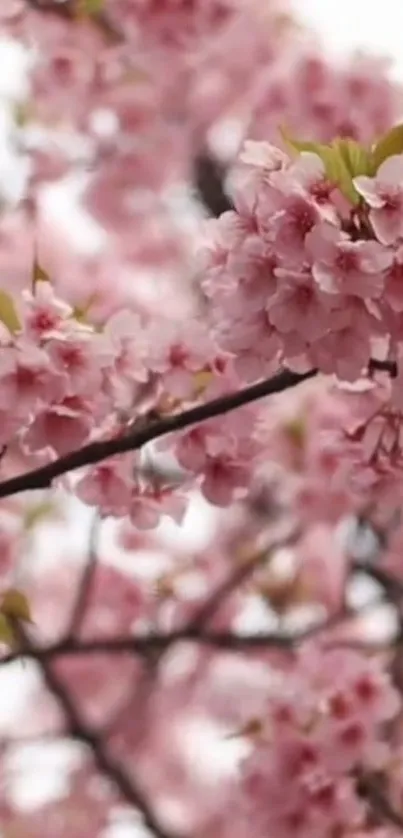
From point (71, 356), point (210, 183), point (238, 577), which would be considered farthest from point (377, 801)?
point (210, 183)

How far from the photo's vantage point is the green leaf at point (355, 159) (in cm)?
81

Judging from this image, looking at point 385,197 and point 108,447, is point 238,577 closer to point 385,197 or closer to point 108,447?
point 108,447

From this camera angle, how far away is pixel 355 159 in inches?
32.1

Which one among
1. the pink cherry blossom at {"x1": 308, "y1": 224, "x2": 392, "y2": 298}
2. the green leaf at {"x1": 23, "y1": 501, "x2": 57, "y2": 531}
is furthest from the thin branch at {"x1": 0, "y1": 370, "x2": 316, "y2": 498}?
the green leaf at {"x1": 23, "y1": 501, "x2": 57, "y2": 531}

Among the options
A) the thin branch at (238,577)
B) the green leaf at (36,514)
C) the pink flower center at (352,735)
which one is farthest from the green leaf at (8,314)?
the thin branch at (238,577)

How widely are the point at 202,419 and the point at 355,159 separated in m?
0.21

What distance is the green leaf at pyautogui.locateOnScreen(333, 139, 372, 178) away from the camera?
0.81m

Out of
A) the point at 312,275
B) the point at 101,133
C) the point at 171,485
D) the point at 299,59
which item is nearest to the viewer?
the point at 312,275

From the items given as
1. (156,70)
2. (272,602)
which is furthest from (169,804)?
(156,70)

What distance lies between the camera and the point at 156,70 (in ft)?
6.23

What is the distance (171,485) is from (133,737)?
166 cm

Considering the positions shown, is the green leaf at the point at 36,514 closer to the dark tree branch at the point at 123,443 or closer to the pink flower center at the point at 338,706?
the pink flower center at the point at 338,706

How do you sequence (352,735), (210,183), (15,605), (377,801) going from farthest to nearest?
(210,183)
(377,801)
(352,735)
(15,605)

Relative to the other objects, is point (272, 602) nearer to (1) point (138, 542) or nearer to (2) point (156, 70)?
(1) point (138, 542)
